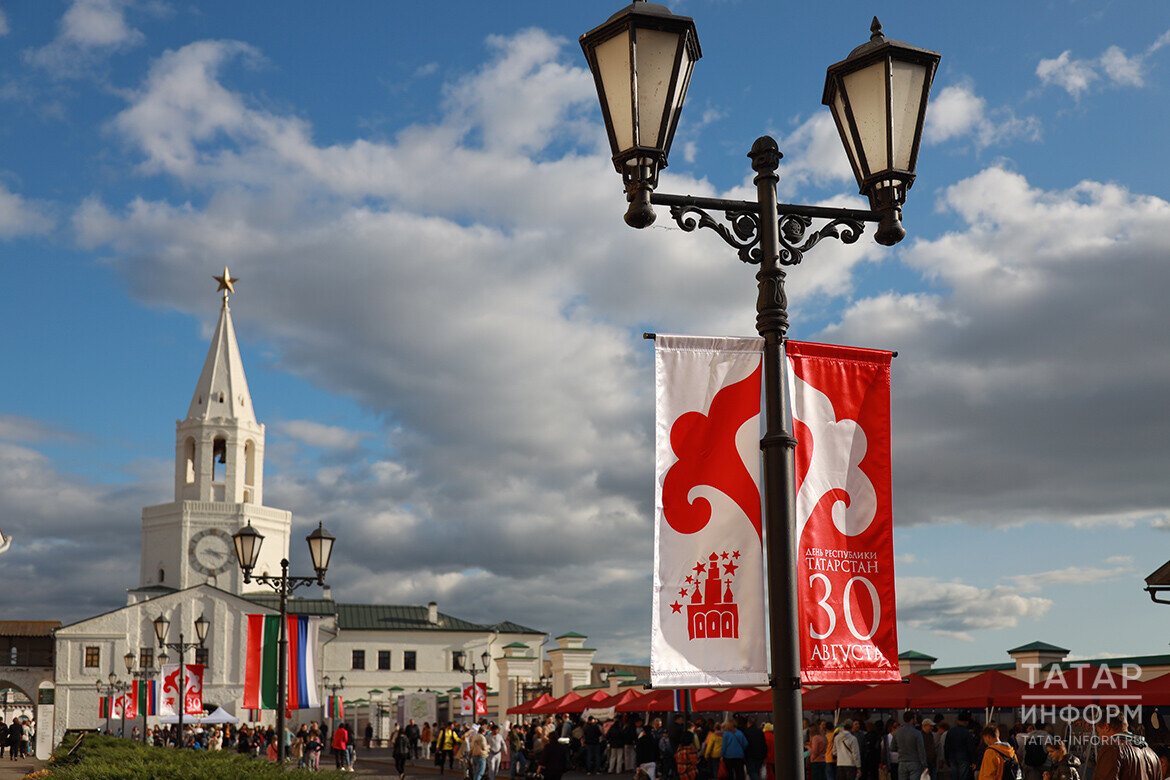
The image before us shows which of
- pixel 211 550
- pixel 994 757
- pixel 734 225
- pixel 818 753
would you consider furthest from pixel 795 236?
pixel 211 550

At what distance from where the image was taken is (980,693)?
1991 cm

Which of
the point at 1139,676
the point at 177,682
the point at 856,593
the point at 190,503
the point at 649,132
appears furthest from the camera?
the point at 190,503

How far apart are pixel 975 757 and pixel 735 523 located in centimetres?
A: 1663

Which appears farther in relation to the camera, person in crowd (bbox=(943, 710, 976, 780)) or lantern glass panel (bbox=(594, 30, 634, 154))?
person in crowd (bbox=(943, 710, 976, 780))

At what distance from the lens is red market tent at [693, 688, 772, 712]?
86.7 feet

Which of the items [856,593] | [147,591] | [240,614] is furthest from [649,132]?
[147,591]

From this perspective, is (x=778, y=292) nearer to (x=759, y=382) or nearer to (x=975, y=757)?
(x=759, y=382)

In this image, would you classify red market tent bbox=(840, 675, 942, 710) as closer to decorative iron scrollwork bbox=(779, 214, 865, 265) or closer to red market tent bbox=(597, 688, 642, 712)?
red market tent bbox=(597, 688, 642, 712)

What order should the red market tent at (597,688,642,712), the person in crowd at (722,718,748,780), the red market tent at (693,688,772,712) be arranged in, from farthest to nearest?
1. the red market tent at (597,688,642,712)
2. the red market tent at (693,688,772,712)
3. the person in crowd at (722,718,748,780)

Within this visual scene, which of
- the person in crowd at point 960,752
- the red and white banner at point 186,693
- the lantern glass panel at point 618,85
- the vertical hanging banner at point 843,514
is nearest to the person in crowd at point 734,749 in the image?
the person in crowd at point 960,752

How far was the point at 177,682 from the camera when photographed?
105ft

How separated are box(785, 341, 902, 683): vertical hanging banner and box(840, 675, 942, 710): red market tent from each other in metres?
15.6

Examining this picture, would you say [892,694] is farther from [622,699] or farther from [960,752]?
[622,699]

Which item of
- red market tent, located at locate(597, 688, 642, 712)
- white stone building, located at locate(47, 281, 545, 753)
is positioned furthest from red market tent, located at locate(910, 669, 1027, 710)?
white stone building, located at locate(47, 281, 545, 753)
